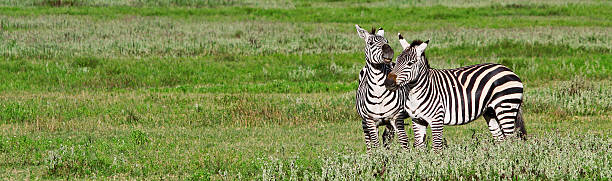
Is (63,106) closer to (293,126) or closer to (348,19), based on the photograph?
(293,126)

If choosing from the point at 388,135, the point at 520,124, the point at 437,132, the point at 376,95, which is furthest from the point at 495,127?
the point at 376,95

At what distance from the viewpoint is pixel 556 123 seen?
615 inches

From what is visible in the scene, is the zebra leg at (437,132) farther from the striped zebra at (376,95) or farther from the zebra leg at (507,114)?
the zebra leg at (507,114)

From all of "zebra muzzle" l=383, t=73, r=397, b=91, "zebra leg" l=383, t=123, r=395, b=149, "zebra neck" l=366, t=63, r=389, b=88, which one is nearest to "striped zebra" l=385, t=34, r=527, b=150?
"zebra neck" l=366, t=63, r=389, b=88

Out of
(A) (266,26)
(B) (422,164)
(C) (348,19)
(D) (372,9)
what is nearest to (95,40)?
(A) (266,26)

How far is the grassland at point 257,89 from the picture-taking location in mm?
10977

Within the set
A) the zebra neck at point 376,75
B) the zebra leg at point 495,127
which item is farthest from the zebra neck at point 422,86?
the zebra leg at point 495,127

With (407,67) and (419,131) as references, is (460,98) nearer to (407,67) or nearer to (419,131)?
(419,131)

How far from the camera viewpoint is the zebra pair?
9812mm

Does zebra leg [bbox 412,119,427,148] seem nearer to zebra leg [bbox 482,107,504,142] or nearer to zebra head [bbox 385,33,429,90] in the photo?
zebra head [bbox 385,33,429,90]

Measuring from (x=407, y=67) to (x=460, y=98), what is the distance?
4.28 ft

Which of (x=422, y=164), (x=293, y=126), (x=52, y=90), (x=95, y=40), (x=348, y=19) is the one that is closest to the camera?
(x=422, y=164)

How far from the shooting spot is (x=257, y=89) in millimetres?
20734

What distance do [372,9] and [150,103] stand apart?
2632 centimetres
